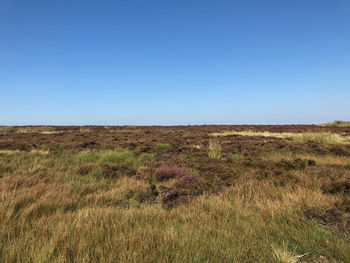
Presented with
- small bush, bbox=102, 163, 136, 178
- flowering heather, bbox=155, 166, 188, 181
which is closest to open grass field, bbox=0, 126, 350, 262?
flowering heather, bbox=155, 166, 188, 181

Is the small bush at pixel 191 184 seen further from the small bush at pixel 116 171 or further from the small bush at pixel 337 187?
the small bush at pixel 337 187

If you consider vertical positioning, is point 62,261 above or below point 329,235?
above

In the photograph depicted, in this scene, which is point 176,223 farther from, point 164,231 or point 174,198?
point 174,198

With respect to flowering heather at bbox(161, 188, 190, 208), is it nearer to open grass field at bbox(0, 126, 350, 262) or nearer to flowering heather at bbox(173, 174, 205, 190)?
open grass field at bbox(0, 126, 350, 262)

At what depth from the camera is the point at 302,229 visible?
257 cm

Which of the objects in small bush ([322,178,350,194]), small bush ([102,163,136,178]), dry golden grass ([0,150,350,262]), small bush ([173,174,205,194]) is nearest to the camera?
dry golden grass ([0,150,350,262])

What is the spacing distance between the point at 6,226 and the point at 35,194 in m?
1.54

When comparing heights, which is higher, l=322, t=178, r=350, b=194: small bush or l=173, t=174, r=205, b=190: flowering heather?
l=322, t=178, r=350, b=194: small bush

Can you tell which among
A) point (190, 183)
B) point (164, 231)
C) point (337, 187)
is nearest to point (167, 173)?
point (190, 183)

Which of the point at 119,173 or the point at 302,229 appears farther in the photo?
the point at 119,173

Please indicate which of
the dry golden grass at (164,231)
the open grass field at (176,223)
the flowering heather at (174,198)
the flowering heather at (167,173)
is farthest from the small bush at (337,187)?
the flowering heather at (167,173)

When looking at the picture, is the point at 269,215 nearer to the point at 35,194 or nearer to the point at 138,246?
the point at 138,246

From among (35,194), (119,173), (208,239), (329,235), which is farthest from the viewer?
(119,173)

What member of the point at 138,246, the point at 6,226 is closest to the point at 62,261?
the point at 138,246
